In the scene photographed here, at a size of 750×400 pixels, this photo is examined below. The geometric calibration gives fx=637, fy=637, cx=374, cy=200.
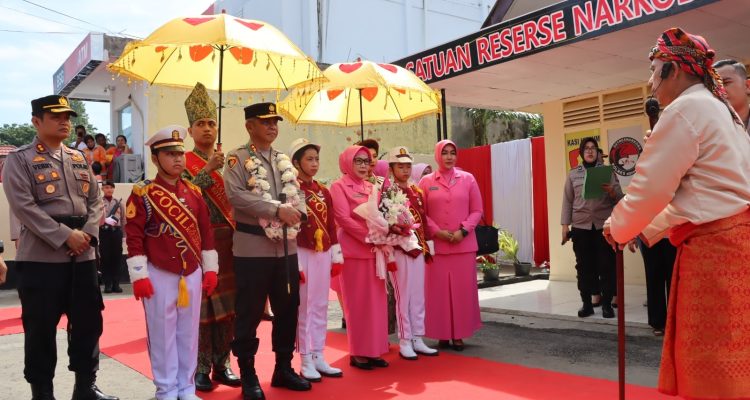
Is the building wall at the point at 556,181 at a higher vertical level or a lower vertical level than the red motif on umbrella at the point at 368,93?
lower

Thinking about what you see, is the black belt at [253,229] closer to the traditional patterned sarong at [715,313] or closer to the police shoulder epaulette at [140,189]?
the police shoulder epaulette at [140,189]

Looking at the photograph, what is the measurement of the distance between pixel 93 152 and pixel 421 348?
968 centimetres

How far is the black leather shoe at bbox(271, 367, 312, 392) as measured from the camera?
14.3 ft

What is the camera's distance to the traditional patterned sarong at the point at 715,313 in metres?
2.42

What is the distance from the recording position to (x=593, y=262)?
22.7ft

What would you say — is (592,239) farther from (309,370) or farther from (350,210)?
(309,370)

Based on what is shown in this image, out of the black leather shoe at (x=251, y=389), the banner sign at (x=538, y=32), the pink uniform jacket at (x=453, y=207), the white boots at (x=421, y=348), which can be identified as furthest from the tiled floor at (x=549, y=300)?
the black leather shoe at (x=251, y=389)

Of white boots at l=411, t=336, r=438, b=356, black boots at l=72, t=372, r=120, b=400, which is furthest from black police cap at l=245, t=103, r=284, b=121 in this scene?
white boots at l=411, t=336, r=438, b=356

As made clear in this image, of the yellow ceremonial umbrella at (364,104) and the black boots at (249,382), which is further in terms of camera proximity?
the yellow ceremonial umbrella at (364,104)

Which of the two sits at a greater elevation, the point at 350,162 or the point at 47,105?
the point at 47,105

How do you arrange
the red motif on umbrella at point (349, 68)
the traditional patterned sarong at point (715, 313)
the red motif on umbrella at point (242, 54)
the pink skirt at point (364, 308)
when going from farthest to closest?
the red motif on umbrella at point (349, 68) → the red motif on umbrella at point (242, 54) → the pink skirt at point (364, 308) → the traditional patterned sarong at point (715, 313)

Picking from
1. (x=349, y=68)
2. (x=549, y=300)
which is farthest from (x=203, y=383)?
(x=549, y=300)

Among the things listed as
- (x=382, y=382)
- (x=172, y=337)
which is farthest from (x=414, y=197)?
(x=172, y=337)

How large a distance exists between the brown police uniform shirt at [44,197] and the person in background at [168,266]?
403mm
